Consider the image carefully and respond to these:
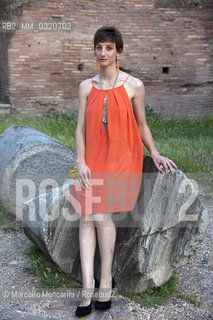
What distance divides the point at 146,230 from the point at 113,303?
0.56 meters

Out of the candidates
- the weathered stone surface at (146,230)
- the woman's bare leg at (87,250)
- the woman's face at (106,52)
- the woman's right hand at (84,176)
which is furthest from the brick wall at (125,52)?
the woman's bare leg at (87,250)

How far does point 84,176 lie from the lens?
2398 millimetres

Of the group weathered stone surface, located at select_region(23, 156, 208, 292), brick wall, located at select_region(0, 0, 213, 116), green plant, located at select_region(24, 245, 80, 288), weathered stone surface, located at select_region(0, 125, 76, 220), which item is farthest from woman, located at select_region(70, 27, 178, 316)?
brick wall, located at select_region(0, 0, 213, 116)

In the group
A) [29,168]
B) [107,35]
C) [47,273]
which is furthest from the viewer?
[29,168]

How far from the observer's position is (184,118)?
970 cm

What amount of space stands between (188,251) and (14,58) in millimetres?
7456

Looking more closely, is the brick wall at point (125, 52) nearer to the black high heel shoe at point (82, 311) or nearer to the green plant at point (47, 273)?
the green plant at point (47, 273)

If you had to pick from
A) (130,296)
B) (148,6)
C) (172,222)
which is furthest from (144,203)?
(148,6)

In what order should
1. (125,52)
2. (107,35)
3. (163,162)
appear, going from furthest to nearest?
(125,52), (163,162), (107,35)

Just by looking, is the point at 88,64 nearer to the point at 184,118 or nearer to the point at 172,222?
the point at 184,118

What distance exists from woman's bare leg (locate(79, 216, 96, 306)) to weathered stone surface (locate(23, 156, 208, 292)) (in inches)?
9.4

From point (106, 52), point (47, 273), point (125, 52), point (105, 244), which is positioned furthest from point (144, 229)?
point (125, 52)

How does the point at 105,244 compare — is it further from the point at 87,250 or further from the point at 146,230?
the point at 146,230

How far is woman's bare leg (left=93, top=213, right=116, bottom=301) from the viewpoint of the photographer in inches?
93.7
